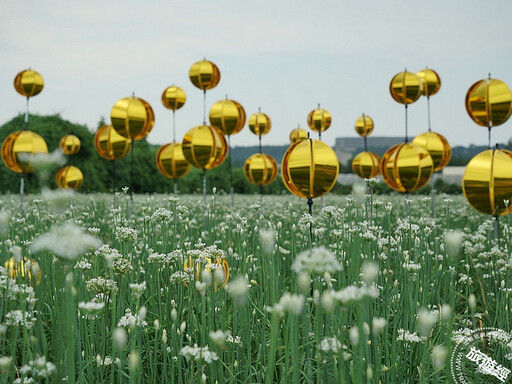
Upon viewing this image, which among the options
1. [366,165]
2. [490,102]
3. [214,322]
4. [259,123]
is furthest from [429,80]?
[214,322]

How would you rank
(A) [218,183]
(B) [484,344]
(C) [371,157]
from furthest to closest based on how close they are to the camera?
Result: (A) [218,183] → (C) [371,157] → (B) [484,344]

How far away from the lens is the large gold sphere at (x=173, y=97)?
8.32 m

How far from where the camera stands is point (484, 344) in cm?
336

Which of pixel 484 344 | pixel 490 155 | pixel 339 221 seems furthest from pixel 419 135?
pixel 484 344

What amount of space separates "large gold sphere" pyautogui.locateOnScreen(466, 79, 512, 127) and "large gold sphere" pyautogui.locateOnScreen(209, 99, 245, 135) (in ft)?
13.6

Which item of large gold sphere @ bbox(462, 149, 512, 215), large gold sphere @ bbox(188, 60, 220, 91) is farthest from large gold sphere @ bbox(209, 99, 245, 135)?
large gold sphere @ bbox(462, 149, 512, 215)

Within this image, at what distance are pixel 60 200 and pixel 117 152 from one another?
826 cm

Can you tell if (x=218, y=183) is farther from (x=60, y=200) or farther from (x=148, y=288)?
(x=60, y=200)

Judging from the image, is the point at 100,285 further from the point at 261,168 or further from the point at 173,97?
the point at 173,97

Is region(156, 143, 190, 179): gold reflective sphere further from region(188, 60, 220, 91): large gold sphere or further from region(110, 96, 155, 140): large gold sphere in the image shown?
region(188, 60, 220, 91): large gold sphere

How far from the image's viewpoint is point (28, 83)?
7.68 m

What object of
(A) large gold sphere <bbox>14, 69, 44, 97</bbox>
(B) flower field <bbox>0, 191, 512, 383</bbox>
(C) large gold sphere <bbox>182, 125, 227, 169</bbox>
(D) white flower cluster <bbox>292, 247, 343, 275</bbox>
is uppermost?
(A) large gold sphere <bbox>14, 69, 44, 97</bbox>

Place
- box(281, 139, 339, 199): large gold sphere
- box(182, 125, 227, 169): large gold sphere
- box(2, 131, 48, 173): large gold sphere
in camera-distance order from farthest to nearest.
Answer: box(2, 131, 48, 173): large gold sphere → box(182, 125, 227, 169): large gold sphere → box(281, 139, 339, 199): large gold sphere

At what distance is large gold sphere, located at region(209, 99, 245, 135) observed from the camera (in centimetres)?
798
